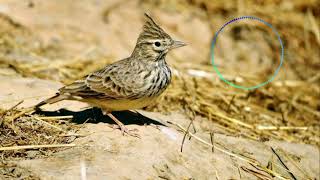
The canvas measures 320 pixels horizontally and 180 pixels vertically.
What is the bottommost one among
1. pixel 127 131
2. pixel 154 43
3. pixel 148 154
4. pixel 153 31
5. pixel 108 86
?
pixel 148 154

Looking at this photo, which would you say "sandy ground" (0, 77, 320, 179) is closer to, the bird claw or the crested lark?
the bird claw

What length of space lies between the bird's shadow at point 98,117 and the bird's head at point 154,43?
2.41 feet

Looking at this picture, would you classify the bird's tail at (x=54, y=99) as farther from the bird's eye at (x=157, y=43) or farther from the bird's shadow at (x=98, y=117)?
the bird's eye at (x=157, y=43)

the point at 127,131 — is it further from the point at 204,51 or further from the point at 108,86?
the point at 204,51

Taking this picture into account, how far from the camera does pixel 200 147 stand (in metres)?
5.87

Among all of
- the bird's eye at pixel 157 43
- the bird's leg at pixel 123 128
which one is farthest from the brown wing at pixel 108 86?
the bird's eye at pixel 157 43

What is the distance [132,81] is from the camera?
578 cm

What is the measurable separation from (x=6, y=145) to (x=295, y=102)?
5.23 meters

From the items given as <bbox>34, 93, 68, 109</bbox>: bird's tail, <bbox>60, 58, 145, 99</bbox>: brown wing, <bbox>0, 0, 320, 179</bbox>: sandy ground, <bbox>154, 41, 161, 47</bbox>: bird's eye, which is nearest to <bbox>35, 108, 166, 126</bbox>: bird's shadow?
<bbox>0, 0, 320, 179</bbox>: sandy ground

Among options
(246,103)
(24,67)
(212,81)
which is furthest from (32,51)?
(246,103)

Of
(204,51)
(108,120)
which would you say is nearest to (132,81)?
(108,120)

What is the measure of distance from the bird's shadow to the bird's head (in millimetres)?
734

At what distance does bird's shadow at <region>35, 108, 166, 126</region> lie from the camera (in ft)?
19.7

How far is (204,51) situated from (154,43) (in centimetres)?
544
